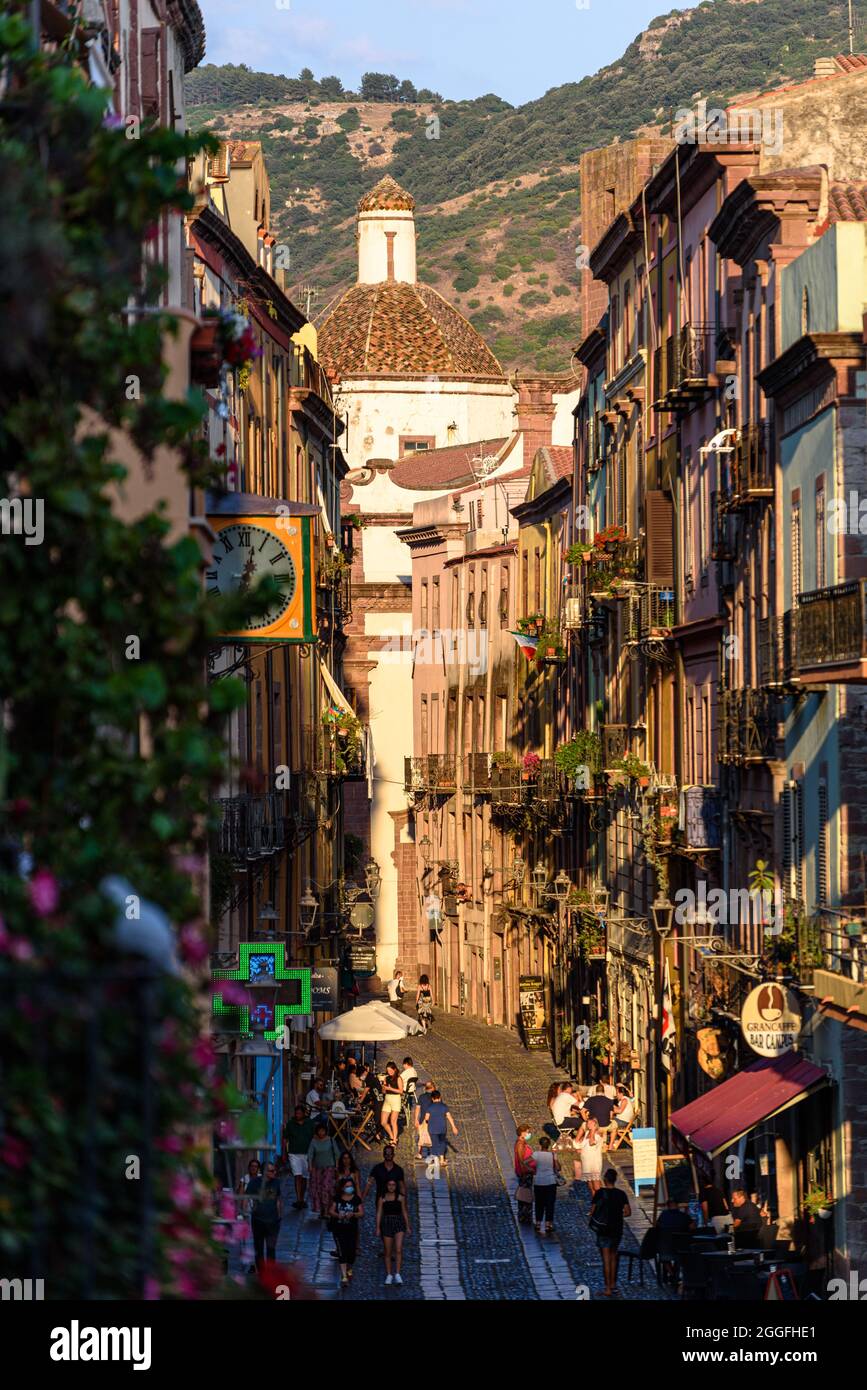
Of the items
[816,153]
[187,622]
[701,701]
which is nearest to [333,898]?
[701,701]

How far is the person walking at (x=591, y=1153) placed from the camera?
3459cm

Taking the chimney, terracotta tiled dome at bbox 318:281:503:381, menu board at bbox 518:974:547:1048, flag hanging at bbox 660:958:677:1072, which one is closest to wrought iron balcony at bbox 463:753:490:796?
menu board at bbox 518:974:547:1048

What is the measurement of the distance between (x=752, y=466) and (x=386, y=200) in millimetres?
84350

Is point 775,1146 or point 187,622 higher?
point 187,622

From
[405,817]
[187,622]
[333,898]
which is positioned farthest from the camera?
[405,817]

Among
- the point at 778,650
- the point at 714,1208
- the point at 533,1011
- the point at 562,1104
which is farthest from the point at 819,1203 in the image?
the point at 533,1011

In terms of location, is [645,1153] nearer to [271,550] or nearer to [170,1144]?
[271,550]

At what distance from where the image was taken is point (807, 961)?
95.1 ft

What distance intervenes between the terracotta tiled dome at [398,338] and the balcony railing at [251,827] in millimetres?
68637

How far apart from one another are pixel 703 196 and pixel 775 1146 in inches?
636

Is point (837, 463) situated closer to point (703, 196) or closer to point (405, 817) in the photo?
point (703, 196)

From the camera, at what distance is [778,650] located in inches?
1247

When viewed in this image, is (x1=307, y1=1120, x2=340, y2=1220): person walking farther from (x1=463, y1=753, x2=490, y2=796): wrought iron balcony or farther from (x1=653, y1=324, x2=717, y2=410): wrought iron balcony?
(x1=463, y1=753, x2=490, y2=796): wrought iron balcony

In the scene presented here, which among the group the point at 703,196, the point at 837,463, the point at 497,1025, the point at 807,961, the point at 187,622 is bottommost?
the point at 497,1025
